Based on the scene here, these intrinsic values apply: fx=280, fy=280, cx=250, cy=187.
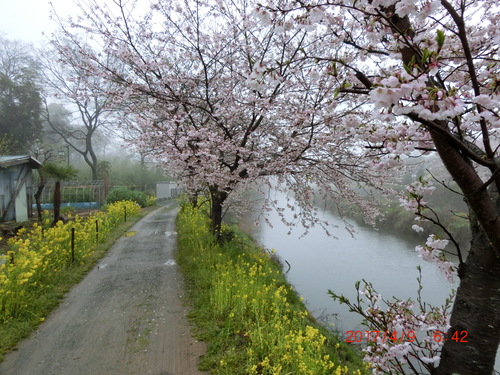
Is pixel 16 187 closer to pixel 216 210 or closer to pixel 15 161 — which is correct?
pixel 15 161

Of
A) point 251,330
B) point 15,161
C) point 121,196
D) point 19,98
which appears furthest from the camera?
point 19,98

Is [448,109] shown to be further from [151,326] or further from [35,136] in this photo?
[35,136]

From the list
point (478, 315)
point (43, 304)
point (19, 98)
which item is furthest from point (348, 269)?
point (19, 98)

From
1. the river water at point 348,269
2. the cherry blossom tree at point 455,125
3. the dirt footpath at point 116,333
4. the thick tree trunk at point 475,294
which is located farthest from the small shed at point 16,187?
the thick tree trunk at point 475,294

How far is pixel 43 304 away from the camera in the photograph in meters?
4.06

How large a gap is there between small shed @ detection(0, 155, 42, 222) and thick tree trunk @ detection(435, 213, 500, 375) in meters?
12.5

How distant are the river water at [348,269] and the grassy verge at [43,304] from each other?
426 cm

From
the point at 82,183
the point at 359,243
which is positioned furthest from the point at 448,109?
the point at 82,183

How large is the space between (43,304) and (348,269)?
307 inches

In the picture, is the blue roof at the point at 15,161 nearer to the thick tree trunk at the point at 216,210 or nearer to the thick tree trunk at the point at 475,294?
the thick tree trunk at the point at 216,210

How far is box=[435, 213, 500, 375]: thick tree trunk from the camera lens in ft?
4.49

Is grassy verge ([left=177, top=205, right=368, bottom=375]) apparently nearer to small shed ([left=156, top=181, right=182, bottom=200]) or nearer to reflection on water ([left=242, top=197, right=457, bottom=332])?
reflection on water ([left=242, top=197, right=457, bottom=332])

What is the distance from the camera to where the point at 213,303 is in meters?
3.96

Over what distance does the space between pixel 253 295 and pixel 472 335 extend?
2.92 metres
